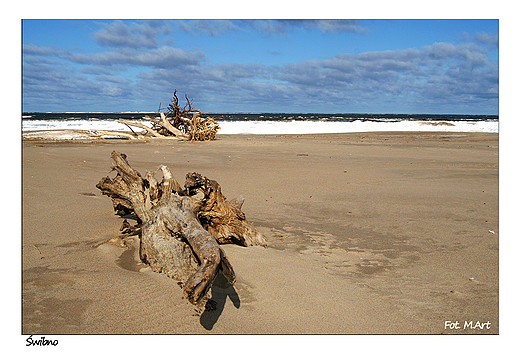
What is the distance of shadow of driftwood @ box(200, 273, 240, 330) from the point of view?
2.46 m

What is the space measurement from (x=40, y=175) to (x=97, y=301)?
20.3ft

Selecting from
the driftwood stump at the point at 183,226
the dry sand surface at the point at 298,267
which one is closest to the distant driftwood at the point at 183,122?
the dry sand surface at the point at 298,267

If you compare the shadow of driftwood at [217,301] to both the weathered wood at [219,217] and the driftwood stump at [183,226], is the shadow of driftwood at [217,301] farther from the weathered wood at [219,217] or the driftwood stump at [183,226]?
the weathered wood at [219,217]

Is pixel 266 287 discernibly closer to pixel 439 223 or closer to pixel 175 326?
pixel 175 326

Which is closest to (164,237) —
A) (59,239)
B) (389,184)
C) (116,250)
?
(116,250)

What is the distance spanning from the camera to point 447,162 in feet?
37.2

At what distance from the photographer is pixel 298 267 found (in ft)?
11.2

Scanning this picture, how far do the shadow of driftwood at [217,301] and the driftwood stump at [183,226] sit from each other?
9.1 inches

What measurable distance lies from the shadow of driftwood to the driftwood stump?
0.23 m

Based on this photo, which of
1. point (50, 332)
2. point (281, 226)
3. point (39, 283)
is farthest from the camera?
point (281, 226)

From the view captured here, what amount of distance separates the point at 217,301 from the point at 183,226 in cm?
73

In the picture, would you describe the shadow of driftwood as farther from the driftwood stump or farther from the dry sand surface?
the driftwood stump

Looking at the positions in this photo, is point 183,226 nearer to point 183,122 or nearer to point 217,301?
point 217,301

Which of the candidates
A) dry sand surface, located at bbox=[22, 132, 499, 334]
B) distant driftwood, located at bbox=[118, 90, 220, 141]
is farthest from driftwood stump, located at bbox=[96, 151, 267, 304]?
distant driftwood, located at bbox=[118, 90, 220, 141]
